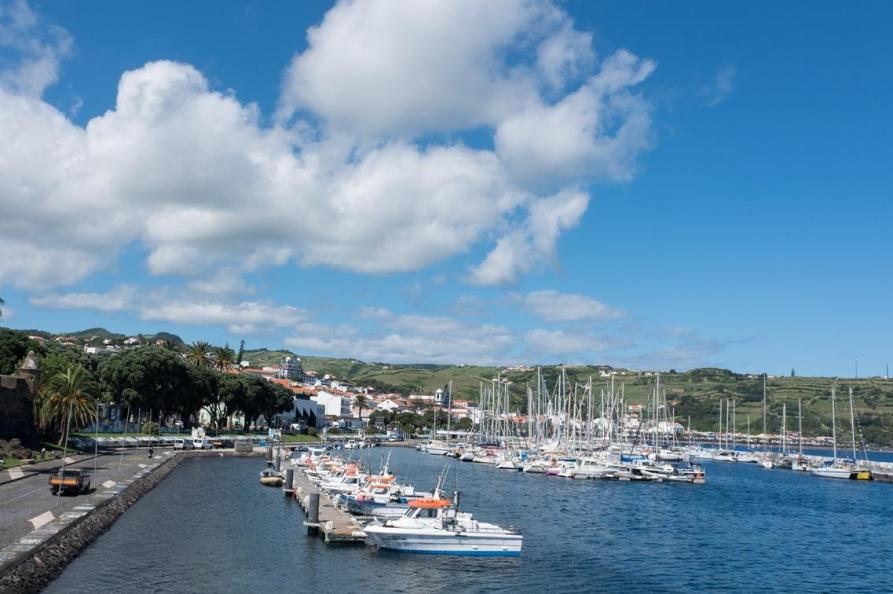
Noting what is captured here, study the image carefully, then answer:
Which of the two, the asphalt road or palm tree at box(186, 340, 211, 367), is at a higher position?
palm tree at box(186, 340, 211, 367)

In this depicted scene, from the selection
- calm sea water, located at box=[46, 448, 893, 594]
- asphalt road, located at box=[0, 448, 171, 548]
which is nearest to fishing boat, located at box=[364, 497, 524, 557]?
calm sea water, located at box=[46, 448, 893, 594]

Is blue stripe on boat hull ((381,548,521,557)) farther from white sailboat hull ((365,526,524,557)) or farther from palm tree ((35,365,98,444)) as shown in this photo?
palm tree ((35,365,98,444))

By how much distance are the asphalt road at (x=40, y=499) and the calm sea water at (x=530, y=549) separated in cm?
294

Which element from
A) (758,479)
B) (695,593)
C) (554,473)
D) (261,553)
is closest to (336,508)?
(261,553)

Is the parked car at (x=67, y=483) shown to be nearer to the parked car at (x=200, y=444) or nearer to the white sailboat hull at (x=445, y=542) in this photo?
the white sailboat hull at (x=445, y=542)

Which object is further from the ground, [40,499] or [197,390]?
[197,390]

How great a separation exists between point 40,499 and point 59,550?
13933 millimetres

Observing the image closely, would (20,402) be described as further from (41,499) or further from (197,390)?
(197,390)

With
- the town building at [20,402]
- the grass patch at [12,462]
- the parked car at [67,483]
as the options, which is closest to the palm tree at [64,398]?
the town building at [20,402]

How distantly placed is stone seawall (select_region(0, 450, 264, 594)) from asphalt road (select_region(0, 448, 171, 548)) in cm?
135

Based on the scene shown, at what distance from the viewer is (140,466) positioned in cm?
7462

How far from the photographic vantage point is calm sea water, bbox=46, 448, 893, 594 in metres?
35.2

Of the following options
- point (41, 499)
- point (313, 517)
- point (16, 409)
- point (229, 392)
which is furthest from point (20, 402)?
point (229, 392)

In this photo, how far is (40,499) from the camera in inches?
1821
